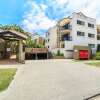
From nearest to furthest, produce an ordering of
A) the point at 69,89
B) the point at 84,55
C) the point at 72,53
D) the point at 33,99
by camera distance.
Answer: the point at 33,99
the point at 69,89
the point at 84,55
the point at 72,53

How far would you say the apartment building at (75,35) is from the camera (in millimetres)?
45406

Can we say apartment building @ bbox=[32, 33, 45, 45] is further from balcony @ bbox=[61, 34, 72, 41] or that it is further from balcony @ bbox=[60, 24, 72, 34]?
balcony @ bbox=[61, 34, 72, 41]

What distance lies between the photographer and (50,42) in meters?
56.9

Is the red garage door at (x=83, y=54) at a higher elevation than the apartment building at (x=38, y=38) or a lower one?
lower

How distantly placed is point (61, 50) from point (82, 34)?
6.39 m

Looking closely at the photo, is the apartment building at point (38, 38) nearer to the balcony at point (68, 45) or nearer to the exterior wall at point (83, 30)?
the exterior wall at point (83, 30)

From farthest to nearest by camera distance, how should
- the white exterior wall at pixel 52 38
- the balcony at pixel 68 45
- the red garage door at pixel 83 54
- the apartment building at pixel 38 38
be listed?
the apartment building at pixel 38 38, the white exterior wall at pixel 52 38, the balcony at pixel 68 45, the red garage door at pixel 83 54

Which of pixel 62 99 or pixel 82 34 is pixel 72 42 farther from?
pixel 62 99

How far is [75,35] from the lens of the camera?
4691 cm

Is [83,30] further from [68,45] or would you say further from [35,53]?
[35,53]

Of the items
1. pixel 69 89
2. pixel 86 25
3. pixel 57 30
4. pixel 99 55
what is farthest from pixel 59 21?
pixel 69 89

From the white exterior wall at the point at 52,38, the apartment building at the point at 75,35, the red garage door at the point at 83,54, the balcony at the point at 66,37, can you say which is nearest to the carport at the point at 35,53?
the apartment building at the point at 75,35

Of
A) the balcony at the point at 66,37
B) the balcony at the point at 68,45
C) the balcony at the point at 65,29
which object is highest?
the balcony at the point at 65,29

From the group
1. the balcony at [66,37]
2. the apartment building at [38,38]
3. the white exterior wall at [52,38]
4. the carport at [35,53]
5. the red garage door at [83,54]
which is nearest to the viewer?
the red garage door at [83,54]
